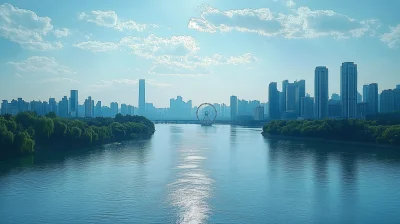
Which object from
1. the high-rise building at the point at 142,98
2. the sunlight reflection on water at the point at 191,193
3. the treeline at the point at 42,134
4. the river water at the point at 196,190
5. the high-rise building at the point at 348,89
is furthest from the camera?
the high-rise building at the point at 142,98

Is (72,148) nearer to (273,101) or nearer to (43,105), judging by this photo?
(43,105)

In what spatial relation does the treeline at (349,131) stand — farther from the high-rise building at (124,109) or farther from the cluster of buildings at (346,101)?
the high-rise building at (124,109)

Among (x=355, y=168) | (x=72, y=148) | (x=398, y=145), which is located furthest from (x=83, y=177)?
(x=398, y=145)

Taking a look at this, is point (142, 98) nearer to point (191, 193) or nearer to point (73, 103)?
point (73, 103)

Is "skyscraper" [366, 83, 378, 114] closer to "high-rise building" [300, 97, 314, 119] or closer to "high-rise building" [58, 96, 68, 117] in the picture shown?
"high-rise building" [300, 97, 314, 119]

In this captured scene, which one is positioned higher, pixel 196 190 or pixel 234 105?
pixel 234 105

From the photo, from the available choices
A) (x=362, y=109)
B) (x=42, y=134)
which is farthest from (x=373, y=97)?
(x=42, y=134)

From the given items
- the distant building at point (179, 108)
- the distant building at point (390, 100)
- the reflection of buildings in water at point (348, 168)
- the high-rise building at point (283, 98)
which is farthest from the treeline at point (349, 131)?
the distant building at point (179, 108)
